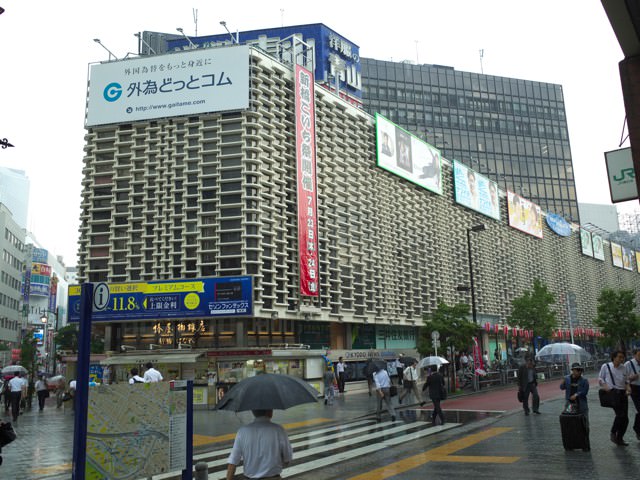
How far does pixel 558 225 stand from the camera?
2968 inches

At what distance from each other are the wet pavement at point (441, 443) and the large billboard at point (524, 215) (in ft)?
141

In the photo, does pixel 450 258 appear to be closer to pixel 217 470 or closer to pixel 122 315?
pixel 122 315

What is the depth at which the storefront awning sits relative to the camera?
2667 cm

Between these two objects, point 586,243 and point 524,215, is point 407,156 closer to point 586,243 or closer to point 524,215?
point 524,215

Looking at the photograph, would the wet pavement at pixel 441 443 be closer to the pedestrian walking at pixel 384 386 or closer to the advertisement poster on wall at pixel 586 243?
the pedestrian walking at pixel 384 386

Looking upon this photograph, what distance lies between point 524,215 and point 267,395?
216 feet

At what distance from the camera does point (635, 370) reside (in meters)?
12.6

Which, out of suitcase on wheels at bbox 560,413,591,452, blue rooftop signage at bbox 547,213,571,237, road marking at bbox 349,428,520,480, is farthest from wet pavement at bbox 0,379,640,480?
blue rooftop signage at bbox 547,213,571,237

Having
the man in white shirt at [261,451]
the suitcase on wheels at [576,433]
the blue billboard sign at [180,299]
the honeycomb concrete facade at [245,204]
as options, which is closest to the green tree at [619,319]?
the honeycomb concrete facade at [245,204]

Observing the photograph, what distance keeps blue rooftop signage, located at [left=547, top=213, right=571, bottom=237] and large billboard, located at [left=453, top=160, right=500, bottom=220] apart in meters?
14.4

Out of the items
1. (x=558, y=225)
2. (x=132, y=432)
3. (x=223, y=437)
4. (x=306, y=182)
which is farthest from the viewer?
(x=558, y=225)

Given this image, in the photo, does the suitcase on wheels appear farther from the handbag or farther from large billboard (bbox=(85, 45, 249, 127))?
large billboard (bbox=(85, 45, 249, 127))

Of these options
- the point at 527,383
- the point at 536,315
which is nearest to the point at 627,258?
the point at 536,315

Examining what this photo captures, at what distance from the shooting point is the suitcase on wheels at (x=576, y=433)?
39.0ft
